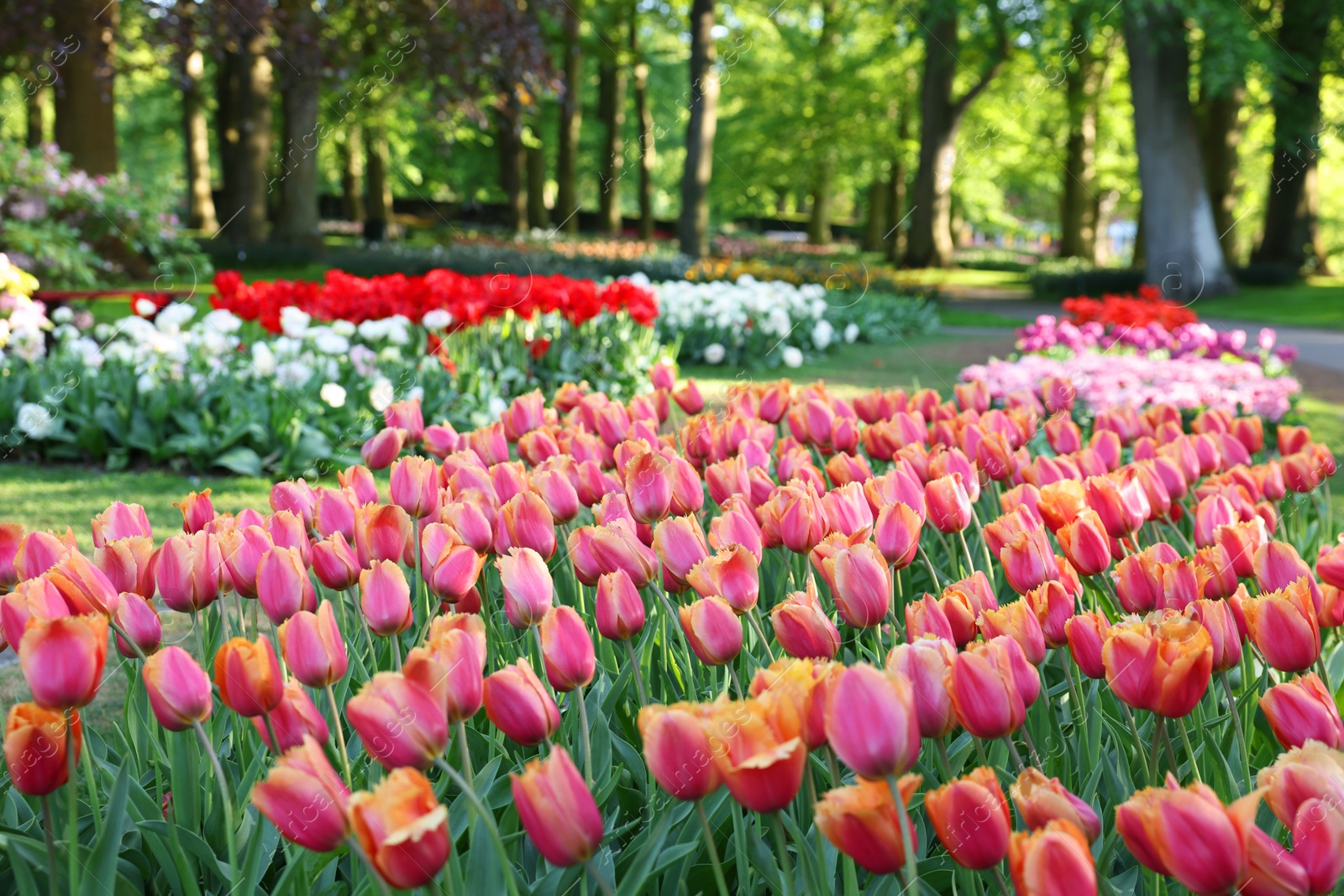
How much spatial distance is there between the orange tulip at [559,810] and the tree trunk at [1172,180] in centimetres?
1985

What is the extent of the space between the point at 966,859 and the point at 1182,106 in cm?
2122

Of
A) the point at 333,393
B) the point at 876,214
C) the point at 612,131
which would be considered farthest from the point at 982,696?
the point at 876,214

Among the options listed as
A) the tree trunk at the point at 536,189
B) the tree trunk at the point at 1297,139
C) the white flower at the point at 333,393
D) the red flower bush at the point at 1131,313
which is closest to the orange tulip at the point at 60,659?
the white flower at the point at 333,393

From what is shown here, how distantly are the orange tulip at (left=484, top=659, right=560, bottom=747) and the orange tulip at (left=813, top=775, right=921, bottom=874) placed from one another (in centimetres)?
40

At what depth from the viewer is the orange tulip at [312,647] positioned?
1436 mm

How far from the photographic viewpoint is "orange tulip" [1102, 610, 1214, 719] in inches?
50.7

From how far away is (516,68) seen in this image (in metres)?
15.9

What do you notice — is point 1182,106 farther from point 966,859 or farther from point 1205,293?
point 966,859

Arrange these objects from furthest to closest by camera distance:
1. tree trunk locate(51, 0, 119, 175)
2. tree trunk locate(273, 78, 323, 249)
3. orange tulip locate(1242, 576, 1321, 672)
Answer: tree trunk locate(273, 78, 323, 249) < tree trunk locate(51, 0, 119, 175) < orange tulip locate(1242, 576, 1321, 672)

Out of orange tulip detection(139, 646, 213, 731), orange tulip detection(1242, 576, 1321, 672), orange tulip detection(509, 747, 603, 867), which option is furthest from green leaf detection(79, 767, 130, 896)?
orange tulip detection(1242, 576, 1321, 672)

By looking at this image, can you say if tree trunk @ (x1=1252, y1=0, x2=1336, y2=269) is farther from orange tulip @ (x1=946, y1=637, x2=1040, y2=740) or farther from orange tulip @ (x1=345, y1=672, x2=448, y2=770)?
orange tulip @ (x1=345, y1=672, x2=448, y2=770)

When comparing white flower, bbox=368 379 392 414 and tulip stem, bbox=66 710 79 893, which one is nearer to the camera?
tulip stem, bbox=66 710 79 893

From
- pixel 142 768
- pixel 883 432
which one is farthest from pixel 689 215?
pixel 142 768

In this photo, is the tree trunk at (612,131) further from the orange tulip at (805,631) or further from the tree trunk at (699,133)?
the orange tulip at (805,631)
